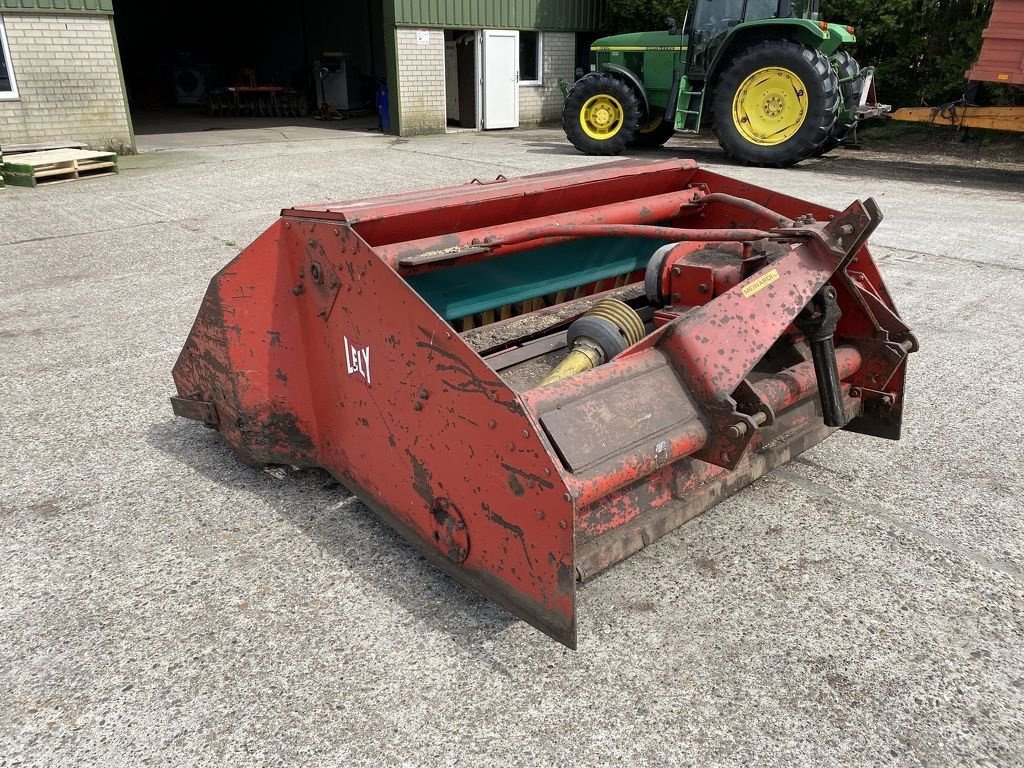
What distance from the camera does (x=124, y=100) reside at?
11781mm

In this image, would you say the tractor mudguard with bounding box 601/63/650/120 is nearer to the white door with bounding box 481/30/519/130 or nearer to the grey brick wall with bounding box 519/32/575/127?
the white door with bounding box 481/30/519/130

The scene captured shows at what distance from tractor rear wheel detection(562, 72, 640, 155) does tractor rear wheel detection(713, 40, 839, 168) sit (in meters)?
1.49

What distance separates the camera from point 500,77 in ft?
53.2

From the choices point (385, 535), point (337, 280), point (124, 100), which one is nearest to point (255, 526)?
point (385, 535)

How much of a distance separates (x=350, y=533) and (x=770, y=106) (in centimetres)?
942

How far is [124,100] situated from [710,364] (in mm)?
12342

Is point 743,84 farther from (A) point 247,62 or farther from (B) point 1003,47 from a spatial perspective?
(A) point 247,62

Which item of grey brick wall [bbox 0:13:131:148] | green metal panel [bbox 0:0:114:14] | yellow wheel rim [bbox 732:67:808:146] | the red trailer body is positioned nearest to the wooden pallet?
grey brick wall [bbox 0:13:131:148]

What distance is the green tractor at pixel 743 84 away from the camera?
9.61 metres

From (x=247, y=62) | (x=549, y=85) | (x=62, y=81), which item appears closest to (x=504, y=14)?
(x=549, y=85)

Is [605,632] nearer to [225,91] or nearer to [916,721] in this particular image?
[916,721]

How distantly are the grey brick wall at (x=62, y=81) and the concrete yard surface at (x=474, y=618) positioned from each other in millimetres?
9134

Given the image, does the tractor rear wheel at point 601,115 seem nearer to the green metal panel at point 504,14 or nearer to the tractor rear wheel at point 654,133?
the tractor rear wheel at point 654,133

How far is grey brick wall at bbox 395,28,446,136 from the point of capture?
48.7ft
